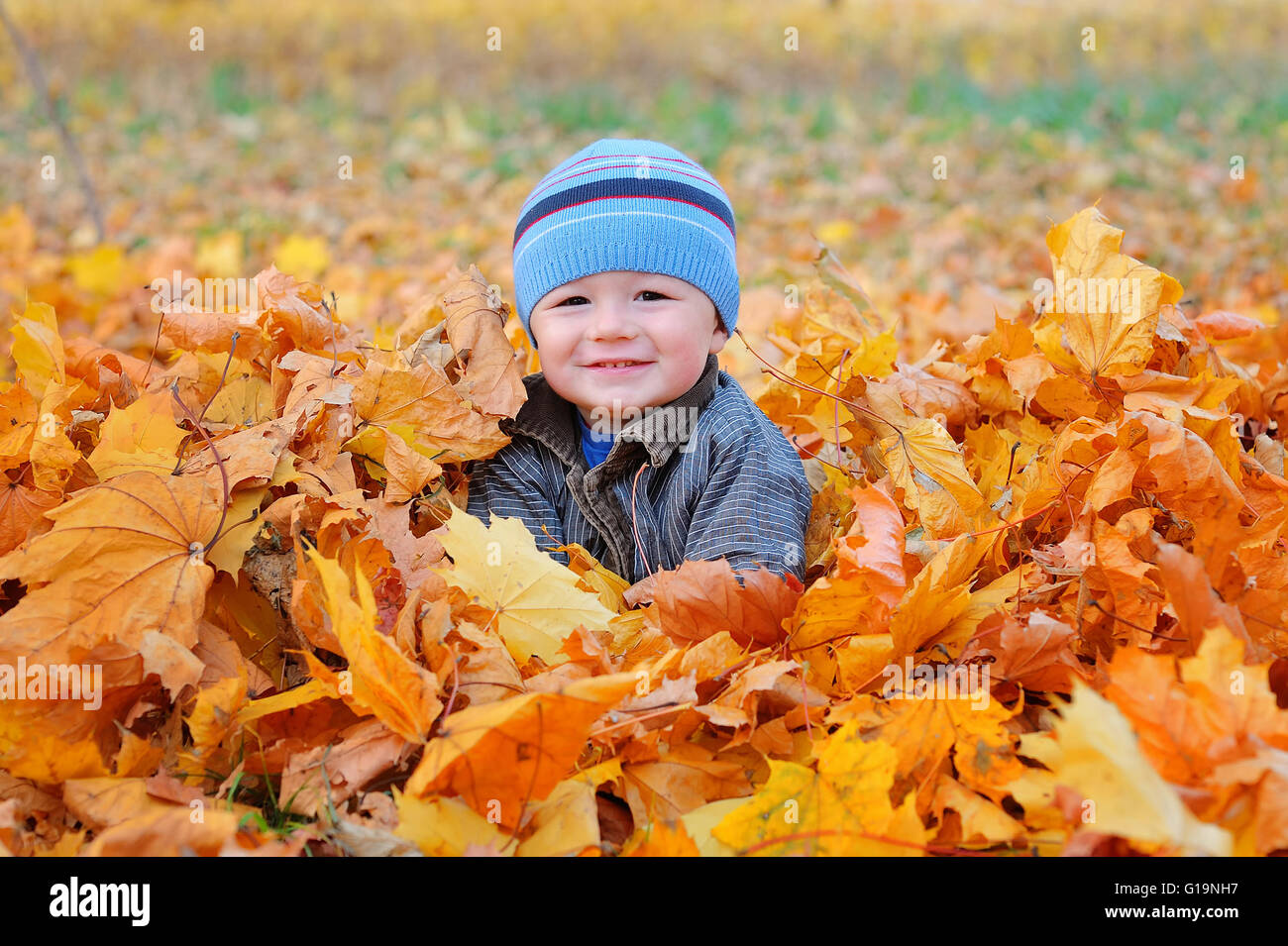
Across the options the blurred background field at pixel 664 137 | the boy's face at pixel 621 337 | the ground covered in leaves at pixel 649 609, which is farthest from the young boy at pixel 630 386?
the blurred background field at pixel 664 137

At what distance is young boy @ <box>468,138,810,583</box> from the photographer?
1954mm

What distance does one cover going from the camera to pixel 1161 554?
114 cm

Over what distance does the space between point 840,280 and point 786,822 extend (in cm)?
161

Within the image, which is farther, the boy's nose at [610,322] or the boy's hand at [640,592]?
the boy's nose at [610,322]

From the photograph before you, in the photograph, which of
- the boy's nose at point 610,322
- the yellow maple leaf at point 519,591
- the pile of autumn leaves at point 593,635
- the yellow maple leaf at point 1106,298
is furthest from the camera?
the boy's nose at point 610,322

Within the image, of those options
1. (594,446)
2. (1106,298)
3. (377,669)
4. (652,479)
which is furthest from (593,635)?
(1106,298)

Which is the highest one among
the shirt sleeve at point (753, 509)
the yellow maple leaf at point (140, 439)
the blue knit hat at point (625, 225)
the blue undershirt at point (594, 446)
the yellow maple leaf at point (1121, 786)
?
the blue knit hat at point (625, 225)

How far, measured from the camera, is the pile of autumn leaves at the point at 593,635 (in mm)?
1104

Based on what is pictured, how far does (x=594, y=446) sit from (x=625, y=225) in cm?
45

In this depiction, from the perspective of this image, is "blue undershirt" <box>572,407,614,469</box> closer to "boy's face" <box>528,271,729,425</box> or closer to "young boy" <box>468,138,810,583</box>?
"young boy" <box>468,138,810,583</box>

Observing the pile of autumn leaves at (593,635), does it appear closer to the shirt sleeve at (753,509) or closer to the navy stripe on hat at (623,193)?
the shirt sleeve at (753,509)

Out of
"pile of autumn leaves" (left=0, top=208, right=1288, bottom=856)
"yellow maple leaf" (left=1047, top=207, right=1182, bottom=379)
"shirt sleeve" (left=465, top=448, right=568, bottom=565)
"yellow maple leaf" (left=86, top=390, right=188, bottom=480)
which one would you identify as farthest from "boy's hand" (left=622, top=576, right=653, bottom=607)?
"yellow maple leaf" (left=1047, top=207, right=1182, bottom=379)

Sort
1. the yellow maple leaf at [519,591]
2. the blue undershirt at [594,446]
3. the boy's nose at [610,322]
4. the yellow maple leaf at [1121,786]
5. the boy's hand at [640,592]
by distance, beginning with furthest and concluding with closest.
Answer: the blue undershirt at [594,446], the boy's nose at [610,322], the boy's hand at [640,592], the yellow maple leaf at [519,591], the yellow maple leaf at [1121,786]
